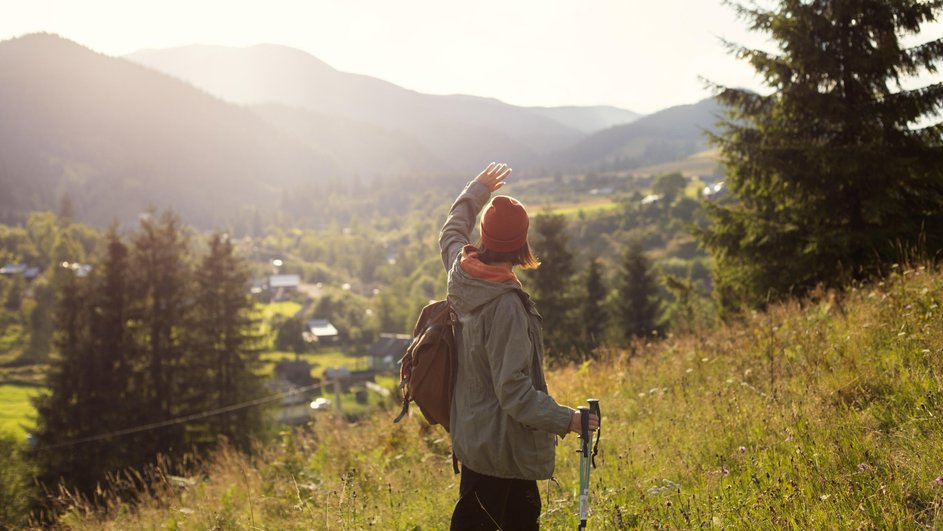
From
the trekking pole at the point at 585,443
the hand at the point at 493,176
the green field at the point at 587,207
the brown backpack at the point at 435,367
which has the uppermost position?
the hand at the point at 493,176

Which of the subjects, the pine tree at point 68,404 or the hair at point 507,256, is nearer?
the hair at point 507,256

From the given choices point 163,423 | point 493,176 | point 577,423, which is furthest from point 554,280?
point 577,423

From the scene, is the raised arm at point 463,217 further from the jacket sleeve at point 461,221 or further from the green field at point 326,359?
the green field at point 326,359

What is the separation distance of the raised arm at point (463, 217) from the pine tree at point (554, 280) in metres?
23.8

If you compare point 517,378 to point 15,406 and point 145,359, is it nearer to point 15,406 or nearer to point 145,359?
point 145,359

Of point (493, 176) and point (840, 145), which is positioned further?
point (840, 145)

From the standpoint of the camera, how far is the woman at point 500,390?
2.67 m

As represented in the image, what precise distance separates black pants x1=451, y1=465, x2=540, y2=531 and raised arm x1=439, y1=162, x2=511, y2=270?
121cm

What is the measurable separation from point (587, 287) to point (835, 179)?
79.2ft

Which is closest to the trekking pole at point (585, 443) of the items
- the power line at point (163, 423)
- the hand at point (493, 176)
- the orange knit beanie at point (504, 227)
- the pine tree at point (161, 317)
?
the orange knit beanie at point (504, 227)

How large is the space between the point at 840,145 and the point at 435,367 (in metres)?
9.33

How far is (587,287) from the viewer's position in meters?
33.8

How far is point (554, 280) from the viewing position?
95.1 feet

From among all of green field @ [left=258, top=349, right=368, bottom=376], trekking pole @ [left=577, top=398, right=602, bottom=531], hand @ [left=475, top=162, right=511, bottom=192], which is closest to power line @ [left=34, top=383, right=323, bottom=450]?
hand @ [left=475, top=162, right=511, bottom=192]
